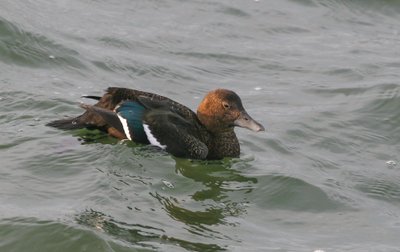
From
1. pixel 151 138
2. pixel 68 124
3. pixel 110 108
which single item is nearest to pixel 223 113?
pixel 151 138

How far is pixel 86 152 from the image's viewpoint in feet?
33.0

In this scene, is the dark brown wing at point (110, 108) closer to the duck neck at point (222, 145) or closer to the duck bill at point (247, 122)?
the duck neck at point (222, 145)

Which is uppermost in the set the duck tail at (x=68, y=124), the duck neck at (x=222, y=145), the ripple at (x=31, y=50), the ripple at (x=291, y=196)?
the ripple at (x=31, y=50)

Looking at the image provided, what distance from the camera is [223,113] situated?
1034 cm

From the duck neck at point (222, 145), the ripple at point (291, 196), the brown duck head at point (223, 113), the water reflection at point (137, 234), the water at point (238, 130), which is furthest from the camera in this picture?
the duck neck at point (222, 145)

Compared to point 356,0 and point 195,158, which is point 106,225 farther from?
point 356,0

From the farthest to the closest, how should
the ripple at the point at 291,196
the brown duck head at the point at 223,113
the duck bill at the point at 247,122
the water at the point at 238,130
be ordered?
the brown duck head at the point at 223,113 → the duck bill at the point at 247,122 → the ripple at the point at 291,196 → the water at the point at 238,130

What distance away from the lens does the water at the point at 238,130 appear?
8.46 meters

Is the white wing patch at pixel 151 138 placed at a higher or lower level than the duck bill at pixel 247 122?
lower

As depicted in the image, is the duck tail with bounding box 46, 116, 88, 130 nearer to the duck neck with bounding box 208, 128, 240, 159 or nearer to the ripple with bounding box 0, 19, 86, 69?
the duck neck with bounding box 208, 128, 240, 159

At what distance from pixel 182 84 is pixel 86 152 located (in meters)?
3.36

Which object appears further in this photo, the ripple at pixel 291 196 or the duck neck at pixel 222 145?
the duck neck at pixel 222 145

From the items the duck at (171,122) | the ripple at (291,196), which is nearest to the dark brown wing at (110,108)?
the duck at (171,122)

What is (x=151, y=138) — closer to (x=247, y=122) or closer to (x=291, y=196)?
(x=247, y=122)
